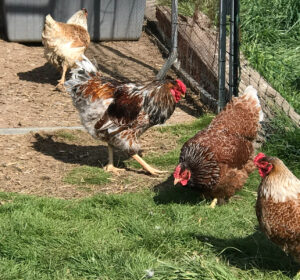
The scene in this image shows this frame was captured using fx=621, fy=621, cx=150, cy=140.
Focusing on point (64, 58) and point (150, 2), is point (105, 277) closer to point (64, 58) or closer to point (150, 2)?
point (64, 58)

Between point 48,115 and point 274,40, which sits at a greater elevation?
point 274,40

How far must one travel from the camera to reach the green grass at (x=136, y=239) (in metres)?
4.38

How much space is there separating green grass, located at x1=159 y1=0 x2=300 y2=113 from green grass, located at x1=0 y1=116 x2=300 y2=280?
12.5ft

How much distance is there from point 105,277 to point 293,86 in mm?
5794

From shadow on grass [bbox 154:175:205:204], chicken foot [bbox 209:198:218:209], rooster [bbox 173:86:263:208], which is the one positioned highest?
rooster [bbox 173:86:263:208]

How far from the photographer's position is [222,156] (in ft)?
18.7

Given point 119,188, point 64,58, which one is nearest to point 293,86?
point 64,58

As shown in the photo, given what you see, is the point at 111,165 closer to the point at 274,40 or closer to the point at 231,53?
the point at 231,53

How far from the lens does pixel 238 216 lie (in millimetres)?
5500

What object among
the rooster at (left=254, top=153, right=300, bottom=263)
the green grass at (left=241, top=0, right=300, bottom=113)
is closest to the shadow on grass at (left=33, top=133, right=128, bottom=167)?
the rooster at (left=254, top=153, right=300, bottom=263)

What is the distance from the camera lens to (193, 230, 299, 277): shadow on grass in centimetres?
458

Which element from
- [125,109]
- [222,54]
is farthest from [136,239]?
[222,54]

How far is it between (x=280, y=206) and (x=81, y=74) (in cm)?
330

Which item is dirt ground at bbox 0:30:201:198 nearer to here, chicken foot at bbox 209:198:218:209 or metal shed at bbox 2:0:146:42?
metal shed at bbox 2:0:146:42
